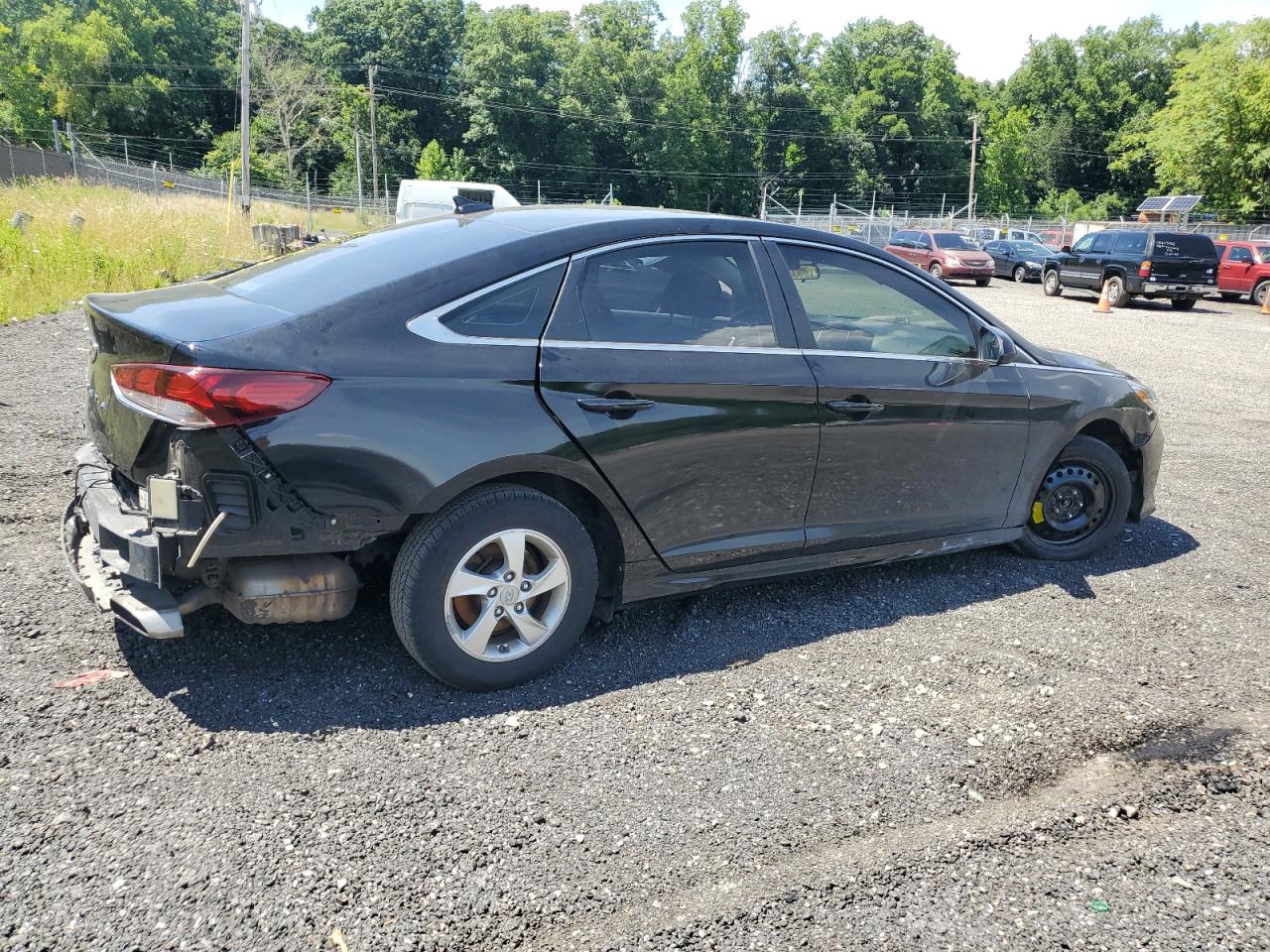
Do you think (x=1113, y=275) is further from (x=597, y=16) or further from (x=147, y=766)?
(x=597, y=16)

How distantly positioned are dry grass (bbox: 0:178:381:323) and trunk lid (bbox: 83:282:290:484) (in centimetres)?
851

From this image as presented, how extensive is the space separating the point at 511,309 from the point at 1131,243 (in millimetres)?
23436

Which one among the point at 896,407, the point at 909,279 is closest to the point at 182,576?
the point at 896,407

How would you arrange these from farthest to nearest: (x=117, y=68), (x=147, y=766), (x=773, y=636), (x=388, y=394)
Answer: (x=117, y=68), (x=773, y=636), (x=388, y=394), (x=147, y=766)

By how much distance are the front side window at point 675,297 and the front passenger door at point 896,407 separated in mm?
216

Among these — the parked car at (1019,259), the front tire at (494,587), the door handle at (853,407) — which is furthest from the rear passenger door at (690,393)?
the parked car at (1019,259)

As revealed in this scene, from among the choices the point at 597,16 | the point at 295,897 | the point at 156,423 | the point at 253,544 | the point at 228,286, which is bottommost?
the point at 295,897

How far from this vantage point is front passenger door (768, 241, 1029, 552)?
410cm

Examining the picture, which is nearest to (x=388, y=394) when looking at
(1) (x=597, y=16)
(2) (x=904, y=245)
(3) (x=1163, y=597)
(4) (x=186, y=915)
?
(4) (x=186, y=915)

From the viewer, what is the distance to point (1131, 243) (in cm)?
2291

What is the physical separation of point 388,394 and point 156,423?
0.71 metres

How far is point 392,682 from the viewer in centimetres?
348

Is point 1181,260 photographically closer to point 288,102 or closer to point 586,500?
point 586,500

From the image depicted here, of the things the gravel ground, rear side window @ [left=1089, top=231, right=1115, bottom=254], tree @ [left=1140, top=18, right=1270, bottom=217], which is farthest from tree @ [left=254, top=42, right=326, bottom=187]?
the gravel ground
